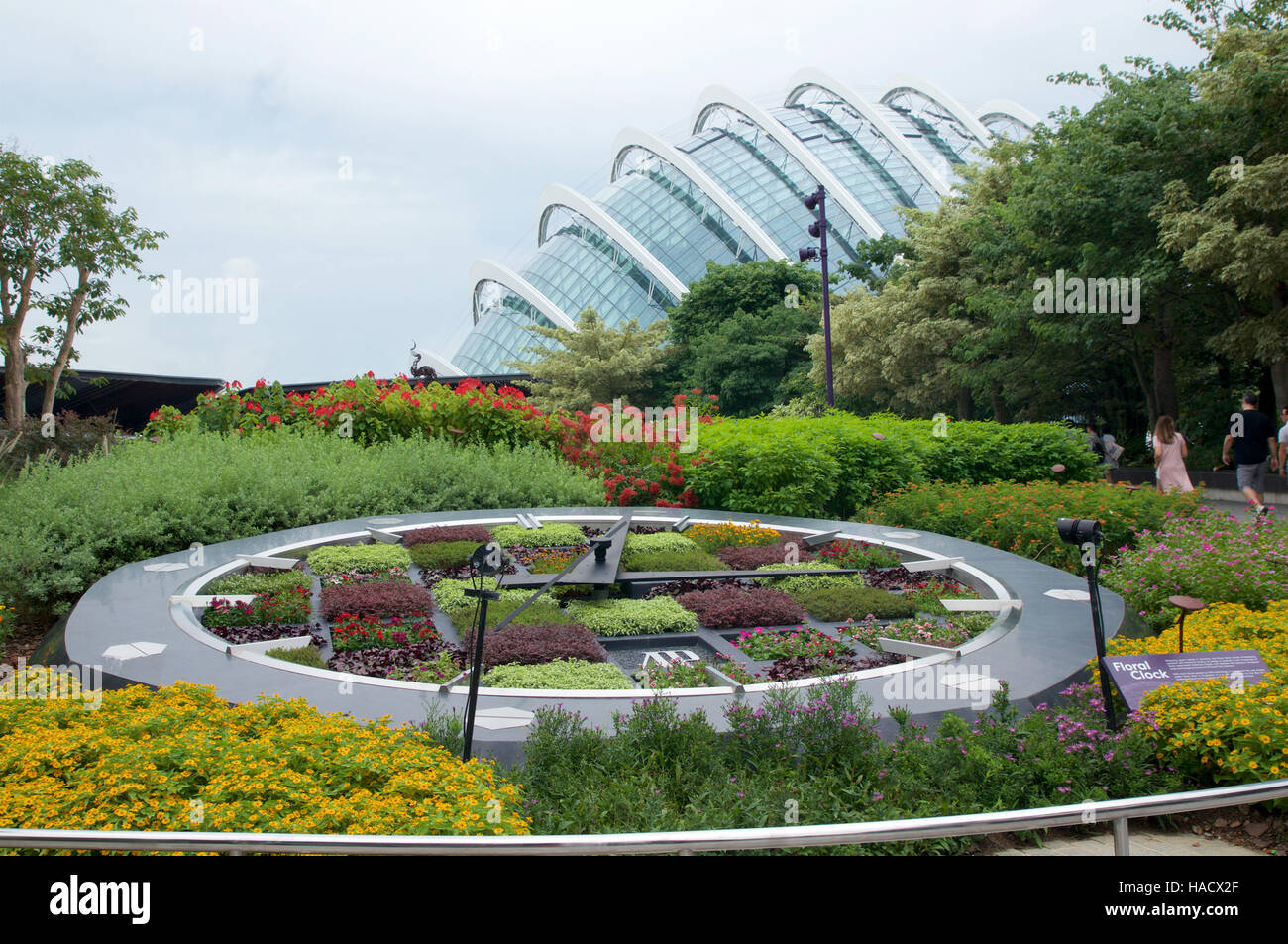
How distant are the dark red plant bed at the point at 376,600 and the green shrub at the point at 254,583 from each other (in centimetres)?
37

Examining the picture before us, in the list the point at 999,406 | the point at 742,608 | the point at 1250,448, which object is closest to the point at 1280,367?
the point at 1250,448

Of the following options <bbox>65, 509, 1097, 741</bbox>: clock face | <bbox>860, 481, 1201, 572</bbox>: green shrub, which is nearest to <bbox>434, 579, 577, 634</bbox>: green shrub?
<bbox>65, 509, 1097, 741</bbox>: clock face

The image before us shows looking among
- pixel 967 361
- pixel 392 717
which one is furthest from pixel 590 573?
pixel 967 361

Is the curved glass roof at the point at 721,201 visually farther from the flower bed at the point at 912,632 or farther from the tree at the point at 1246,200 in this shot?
the flower bed at the point at 912,632

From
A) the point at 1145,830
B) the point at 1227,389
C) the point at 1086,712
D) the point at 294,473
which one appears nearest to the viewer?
the point at 1145,830

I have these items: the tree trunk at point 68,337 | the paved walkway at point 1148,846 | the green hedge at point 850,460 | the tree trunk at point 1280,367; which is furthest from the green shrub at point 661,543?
the tree trunk at point 68,337

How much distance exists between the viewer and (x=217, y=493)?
9.16 metres

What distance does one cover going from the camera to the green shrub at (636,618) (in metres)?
5.83

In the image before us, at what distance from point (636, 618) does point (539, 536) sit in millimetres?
3039

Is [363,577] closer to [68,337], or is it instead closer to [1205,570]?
[1205,570]
